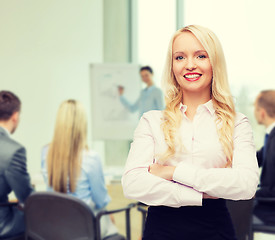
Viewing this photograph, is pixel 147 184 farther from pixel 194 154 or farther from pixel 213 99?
pixel 213 99

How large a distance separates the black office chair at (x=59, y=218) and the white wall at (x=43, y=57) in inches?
145

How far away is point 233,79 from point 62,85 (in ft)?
8.95

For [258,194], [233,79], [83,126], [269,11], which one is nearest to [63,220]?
[83,126]

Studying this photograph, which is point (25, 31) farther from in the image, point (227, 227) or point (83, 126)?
point (227, 227)

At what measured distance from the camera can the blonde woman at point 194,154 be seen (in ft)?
3.39

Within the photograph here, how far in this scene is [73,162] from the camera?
2.36m

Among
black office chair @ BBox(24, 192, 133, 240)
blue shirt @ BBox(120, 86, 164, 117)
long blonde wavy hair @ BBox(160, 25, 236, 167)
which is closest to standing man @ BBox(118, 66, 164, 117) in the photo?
blue shirt @ BBox(120, 86, 164, 117)

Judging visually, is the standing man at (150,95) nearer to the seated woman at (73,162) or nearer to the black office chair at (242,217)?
the seated woman at (73,162)

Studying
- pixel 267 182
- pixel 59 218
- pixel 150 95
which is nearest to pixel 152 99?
pixel 150 95

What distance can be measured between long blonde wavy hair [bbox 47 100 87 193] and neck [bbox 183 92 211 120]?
4.44 feet

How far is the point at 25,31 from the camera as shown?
5629mm

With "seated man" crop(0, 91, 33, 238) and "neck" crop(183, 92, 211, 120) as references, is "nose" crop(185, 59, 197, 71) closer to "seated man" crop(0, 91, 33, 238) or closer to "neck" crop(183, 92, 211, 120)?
"neck" crop(183, 92, 211, 120)

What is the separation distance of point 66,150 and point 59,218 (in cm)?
46

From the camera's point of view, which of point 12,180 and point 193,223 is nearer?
point 193,223
